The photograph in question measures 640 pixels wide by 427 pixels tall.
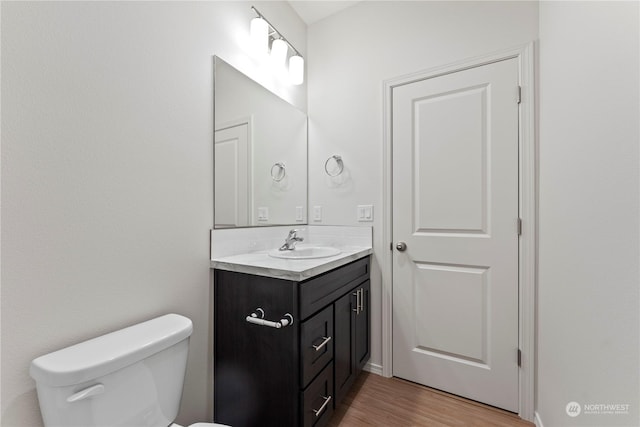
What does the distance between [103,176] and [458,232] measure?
5.88 ft

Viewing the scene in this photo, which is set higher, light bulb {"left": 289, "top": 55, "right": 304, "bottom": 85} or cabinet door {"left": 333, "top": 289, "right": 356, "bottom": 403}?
light bulb {"left": 289, "top": 55, "right": 304, "bottom": 85}

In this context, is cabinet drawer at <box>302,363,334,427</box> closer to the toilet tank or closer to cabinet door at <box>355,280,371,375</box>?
cabinet door at <box>355,280,371,375</box>

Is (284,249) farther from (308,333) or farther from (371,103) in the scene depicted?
A: (371,103)

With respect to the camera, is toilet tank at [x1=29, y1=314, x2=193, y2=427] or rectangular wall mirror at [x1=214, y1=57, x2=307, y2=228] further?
rectangular wall mirror at [x1=214, y1=57, x2=307, y2=228]

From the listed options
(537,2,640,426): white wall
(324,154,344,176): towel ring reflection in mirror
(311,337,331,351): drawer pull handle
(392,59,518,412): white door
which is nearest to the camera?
(537,2,640,426): white wall

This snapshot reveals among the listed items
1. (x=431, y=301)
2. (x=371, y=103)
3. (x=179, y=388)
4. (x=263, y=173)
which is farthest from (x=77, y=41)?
(x=431, y=301)

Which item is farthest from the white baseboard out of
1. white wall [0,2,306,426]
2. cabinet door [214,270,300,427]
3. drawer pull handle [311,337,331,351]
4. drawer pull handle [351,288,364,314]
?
white wall [0,2,306,426]

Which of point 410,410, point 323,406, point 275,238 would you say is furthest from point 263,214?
point 410,410

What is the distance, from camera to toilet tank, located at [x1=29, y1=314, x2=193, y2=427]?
0.73 meters

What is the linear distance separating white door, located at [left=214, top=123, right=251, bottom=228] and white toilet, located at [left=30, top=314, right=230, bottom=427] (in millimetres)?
626

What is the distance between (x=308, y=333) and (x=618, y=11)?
1.45 meters

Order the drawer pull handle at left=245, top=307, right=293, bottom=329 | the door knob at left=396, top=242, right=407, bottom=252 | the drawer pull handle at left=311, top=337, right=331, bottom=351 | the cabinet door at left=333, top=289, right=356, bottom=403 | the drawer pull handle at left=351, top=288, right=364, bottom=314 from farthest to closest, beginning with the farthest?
the door knob at left=396, top=242, right=407, bottom=252, the drawer pull handle at left=351, top=288, right=364, bottom=314, the cabinet door at left=333, top=289, right=356, bottom=403, the drawer pull handle at left=311, top=337, right=331, bottom=351, the drawer pull handle at left=245, top=307, right=293, bottom=329

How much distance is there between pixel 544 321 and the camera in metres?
1.40

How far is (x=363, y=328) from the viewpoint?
1.84 m
